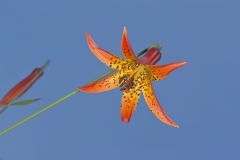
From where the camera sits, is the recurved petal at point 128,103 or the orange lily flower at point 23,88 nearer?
the orange lily flower at point 23,88

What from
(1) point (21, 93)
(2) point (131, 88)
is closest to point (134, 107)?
(2) point (131, 88)

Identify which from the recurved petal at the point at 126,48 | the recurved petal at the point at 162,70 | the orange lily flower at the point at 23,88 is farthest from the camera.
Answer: the recurved petal at the point at 162,70

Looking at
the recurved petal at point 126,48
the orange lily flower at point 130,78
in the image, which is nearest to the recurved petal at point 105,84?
the orange lily flower at point 130,78

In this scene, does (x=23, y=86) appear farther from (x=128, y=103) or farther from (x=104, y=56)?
(x=128, y=103)

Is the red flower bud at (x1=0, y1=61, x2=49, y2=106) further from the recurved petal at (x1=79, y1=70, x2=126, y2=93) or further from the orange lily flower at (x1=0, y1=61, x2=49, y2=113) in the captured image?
the recurved petal at (x1=79, y1=70, x2=126, y2=93)

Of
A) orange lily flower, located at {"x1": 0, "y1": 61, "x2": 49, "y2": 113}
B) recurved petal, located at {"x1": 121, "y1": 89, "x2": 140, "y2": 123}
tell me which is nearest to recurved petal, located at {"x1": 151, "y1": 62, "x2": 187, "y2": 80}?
recurved petal, located at {"x1": 121, "y1": 89, "x2": 140, "y2": 123}

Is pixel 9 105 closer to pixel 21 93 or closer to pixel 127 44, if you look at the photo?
pixel 21 93

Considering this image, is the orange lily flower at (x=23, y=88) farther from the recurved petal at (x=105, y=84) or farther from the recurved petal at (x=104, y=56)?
the recurved petal at (x=104, y=56)
